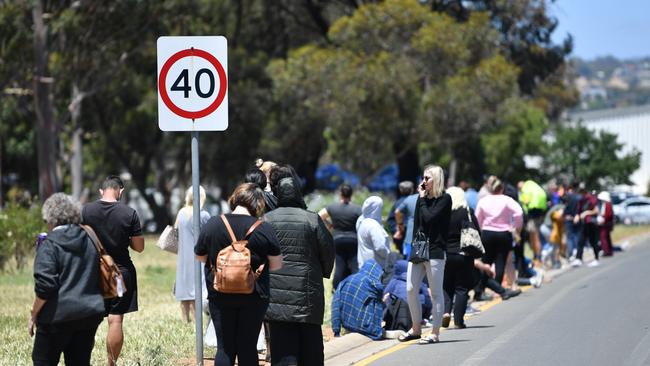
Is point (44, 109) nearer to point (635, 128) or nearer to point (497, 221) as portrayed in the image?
point (497, 221)

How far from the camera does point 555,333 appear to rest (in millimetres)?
12758

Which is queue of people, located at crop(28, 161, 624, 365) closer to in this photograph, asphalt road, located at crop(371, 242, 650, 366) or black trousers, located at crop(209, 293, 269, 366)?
black trousers, located at crop(209, 293, 269, 366)

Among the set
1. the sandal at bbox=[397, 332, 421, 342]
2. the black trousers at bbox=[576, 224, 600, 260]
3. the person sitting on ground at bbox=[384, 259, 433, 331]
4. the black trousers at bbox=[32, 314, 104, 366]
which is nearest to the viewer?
the black trousers at bbox=[32, 314, 104, 366]

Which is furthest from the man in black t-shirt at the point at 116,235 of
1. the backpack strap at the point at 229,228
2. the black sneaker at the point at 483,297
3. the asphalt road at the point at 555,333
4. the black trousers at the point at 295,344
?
the black sneaker at the point at 483,297

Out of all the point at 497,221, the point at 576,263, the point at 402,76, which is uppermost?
the point at 402,76

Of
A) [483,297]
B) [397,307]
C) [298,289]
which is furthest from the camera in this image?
[483,297]

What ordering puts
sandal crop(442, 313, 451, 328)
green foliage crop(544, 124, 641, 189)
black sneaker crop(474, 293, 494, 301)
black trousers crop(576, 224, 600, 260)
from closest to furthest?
sandal crop(442, 313, 451, 328), black sneaker crop(474, 293, 494, 301), black trousers crop(576, 224, 600, 260), green foliage crop(544, 124, 641, 189)

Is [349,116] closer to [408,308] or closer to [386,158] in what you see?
[386,158]

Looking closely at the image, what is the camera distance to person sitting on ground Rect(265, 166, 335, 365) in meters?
8.83

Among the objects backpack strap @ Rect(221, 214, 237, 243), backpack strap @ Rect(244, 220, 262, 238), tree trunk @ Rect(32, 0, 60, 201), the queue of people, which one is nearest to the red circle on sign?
the queue of people

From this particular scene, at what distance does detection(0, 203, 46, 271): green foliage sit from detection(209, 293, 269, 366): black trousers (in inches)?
635

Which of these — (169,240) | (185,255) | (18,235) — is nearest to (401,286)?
(185,255)

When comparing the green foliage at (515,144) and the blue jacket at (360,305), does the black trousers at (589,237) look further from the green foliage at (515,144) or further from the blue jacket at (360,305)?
the green foliage at (515,144)

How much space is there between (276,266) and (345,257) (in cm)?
675
